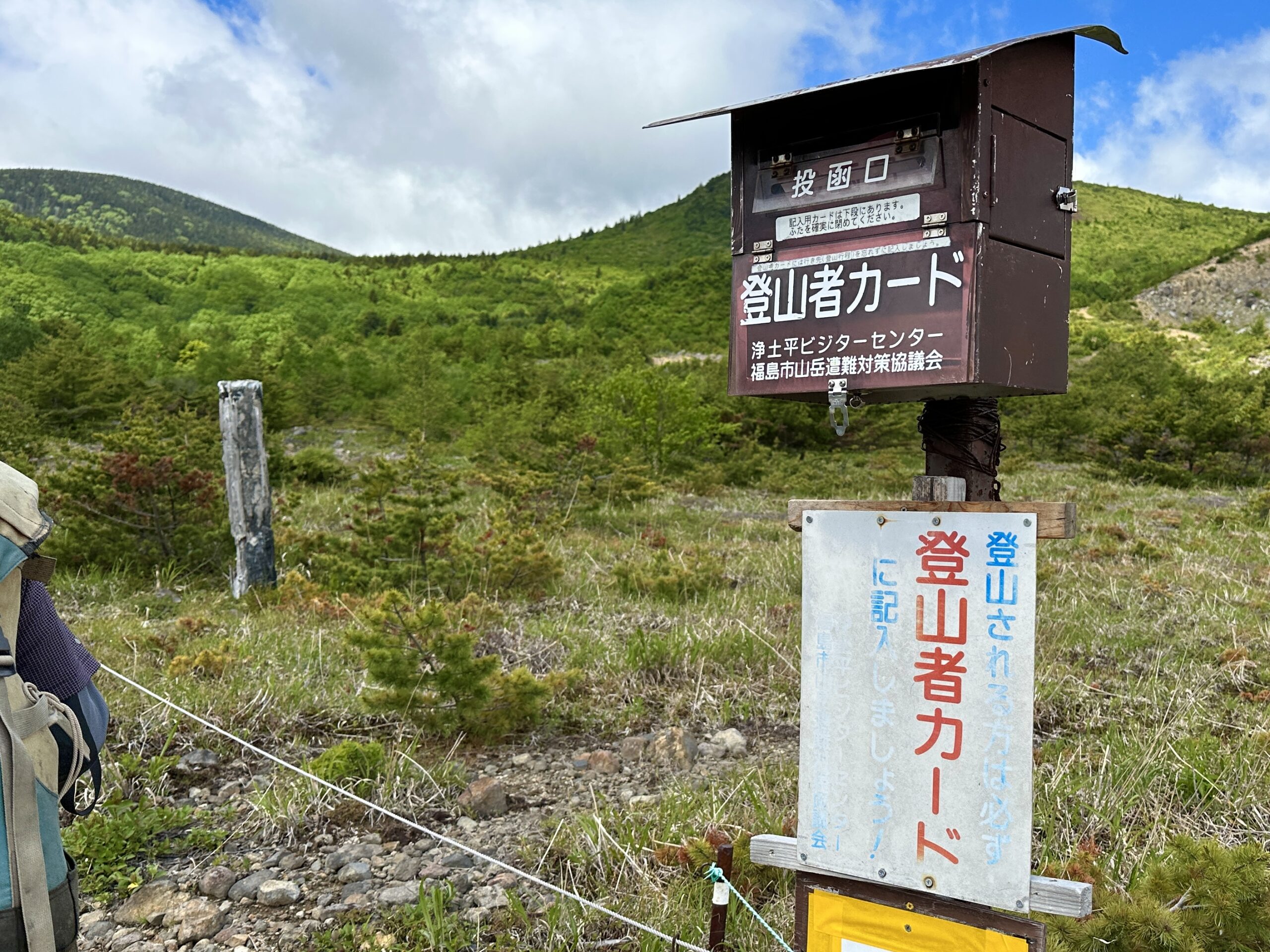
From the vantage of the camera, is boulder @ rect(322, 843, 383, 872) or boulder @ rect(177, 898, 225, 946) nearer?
boulder @ rect(177, 898, 225, 946)

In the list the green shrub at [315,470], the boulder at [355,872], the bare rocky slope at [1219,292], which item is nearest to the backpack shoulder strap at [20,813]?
the boulder at [355,872]

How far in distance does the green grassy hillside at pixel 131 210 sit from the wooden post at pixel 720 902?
7874 centimetres

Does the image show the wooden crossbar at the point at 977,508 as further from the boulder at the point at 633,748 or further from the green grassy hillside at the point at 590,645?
the boulder at the point at 633,748

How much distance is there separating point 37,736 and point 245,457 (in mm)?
5087

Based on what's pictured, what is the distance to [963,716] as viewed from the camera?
1778 millimetres

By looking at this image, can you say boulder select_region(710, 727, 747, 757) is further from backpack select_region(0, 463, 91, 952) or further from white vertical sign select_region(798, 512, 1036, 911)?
backpack select_region(0, 463, 91, 952)

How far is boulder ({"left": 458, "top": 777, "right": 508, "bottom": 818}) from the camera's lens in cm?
309

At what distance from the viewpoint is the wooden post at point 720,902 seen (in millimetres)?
1940

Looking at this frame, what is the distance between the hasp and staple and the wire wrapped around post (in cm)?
13

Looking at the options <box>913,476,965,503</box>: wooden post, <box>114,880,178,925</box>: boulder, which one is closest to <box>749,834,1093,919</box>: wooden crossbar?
<box>913,476,965,503</box>: wooden post

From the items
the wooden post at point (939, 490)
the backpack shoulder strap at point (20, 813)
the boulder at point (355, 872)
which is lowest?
the boulder at point (355, 872)

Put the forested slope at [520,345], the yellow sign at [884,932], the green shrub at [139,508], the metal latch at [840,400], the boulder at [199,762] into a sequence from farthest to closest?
the forested slope at [520,345], the green shrub at [139,508], the boulder at [199,762], the metal latch at [840,400], the yellow sign at [884,932]

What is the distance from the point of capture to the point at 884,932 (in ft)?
6.12

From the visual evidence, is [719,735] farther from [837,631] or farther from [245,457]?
[245,457]
